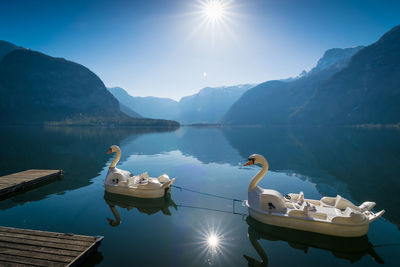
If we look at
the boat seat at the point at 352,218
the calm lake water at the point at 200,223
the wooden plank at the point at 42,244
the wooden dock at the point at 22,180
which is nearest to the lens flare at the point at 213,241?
the calm lake water at the point at 200,223

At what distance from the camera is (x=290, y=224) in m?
10.2

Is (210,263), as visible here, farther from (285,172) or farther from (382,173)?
(382,173)

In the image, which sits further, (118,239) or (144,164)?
(144,164)

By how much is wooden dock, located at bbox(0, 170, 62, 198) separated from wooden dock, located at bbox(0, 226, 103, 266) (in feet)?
33.6

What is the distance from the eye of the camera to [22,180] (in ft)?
59.1

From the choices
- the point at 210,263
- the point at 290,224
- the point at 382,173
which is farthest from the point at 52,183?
the point at 382,173

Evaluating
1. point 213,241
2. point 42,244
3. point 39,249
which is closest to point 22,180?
point 42,244

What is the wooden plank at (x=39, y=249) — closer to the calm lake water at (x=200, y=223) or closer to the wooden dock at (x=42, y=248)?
the wooden dock at (x=42, y=248)

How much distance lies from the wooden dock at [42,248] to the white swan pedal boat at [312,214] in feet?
28.5

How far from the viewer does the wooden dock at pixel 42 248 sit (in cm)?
696

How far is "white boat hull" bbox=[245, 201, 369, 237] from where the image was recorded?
945cm

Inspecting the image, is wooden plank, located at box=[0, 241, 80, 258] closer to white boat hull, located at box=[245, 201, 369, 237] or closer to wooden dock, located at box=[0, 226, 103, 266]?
wooden dock, located at box=[0, 226, 103, 266]

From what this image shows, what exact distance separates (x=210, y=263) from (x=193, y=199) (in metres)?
7.64

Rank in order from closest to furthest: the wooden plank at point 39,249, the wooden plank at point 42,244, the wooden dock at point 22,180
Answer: the wooden plank at point 39,249 → the wooden plank at point 42,244 → the wooden dock at point 22,180
